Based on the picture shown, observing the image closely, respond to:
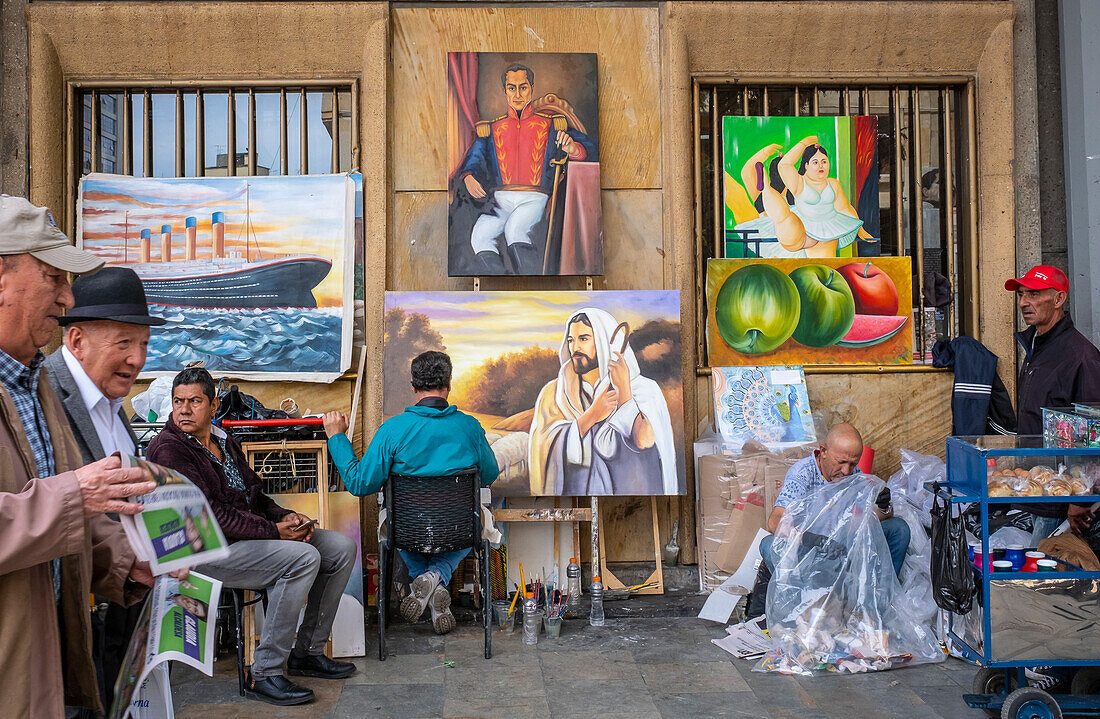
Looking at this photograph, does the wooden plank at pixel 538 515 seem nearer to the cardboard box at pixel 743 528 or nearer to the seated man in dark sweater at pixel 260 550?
the cardboard box at pixel 743 528

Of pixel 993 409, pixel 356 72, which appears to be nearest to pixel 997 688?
pixel 993 409

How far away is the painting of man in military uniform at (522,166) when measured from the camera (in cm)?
542

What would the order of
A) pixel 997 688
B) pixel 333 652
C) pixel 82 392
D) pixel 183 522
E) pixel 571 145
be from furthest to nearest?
pixel 571 145 → pixel 333 652 → pixel 997 688 → pixel 82 392 → pixel 183 522

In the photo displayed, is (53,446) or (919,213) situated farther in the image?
(919,213)

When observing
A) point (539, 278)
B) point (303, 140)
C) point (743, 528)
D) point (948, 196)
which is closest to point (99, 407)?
point (539, 278)

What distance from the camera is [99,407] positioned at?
237cm

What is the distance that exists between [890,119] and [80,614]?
5454 millimetres

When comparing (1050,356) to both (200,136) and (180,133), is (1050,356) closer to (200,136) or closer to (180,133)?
(200,136)

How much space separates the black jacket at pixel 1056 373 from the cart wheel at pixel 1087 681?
4.16ft

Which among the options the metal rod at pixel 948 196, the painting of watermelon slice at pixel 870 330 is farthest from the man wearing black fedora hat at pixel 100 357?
the metal rod at pixel 948 196

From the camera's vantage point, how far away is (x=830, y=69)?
5.71 metres

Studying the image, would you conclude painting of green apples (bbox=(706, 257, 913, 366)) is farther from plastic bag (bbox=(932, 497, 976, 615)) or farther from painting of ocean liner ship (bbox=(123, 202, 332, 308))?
painting of ocean liner ship (bbox=(123, 202, 332, 308))

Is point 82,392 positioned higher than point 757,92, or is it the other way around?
point 757,92

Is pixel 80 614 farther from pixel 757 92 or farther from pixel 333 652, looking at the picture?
pixel 757 92
